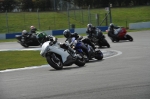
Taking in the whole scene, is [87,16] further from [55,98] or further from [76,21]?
[55,98]

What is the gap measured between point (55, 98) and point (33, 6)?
5733cm

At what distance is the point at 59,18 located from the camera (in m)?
53.3

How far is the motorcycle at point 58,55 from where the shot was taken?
1335 centimetres

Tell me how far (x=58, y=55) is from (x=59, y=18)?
3985 centimetres

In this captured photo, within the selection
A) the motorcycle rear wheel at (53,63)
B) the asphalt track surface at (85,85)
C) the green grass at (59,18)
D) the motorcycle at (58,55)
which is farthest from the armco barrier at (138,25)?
the asphalt track surface at (85,85)

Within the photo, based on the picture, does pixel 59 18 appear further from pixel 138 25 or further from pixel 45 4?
pixel 138 25

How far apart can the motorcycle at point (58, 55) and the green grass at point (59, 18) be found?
97.8 feet

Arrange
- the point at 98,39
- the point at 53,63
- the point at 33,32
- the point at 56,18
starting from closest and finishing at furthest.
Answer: the point at 53,63 → the point at 98,39 → the point at 33,32 → the point at 56,18

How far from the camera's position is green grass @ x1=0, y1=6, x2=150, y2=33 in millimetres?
47944

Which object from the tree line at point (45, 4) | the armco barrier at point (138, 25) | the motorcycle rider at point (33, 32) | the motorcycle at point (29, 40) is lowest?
the armco barrier at point (138, 25)

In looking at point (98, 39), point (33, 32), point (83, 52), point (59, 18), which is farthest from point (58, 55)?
point (59, 18)

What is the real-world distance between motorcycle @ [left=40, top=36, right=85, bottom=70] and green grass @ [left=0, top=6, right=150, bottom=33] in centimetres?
2980

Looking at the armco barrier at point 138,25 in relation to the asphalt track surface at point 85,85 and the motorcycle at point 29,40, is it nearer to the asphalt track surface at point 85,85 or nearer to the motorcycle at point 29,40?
the motorcycle at point 29,40

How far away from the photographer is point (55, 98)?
781 cm
